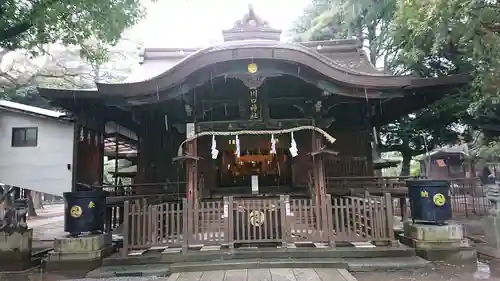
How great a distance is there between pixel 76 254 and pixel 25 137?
657cm

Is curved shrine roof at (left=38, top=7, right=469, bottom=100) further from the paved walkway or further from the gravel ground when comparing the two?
the paved walkway

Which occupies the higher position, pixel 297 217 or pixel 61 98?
pixel 61 98

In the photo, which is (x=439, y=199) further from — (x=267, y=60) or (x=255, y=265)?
(x=267, y=60)

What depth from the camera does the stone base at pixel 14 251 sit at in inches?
284

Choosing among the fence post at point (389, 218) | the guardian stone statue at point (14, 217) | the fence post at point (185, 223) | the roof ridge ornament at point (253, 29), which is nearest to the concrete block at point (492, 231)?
the fence post at point (389, 218)

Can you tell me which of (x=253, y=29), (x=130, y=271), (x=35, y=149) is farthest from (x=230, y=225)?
(x=35, y=149)

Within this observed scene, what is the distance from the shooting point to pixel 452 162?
29.3 m

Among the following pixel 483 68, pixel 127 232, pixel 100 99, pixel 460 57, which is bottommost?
pixel 127 232

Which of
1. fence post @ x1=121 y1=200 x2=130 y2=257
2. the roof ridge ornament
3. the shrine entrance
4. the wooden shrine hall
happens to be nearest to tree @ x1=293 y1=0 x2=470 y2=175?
the wooden shrine hall

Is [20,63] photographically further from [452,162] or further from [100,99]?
[452,162]

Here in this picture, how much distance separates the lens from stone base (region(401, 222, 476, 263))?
6758 millimetres

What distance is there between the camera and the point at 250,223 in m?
7.27

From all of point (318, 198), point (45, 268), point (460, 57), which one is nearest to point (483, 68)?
point (460, 57)

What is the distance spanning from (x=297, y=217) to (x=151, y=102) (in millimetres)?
4061
